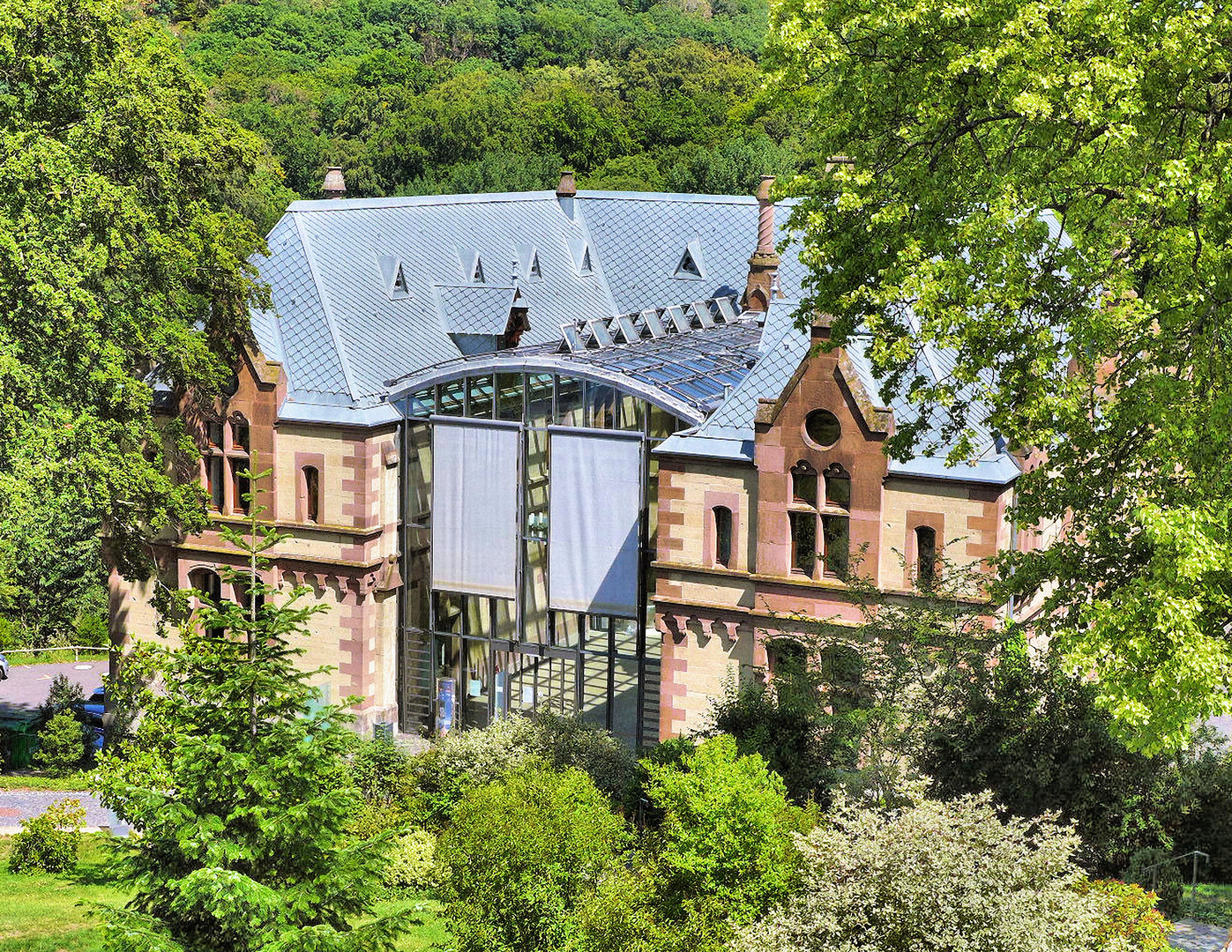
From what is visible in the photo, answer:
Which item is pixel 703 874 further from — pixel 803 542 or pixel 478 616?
pixel 478 616

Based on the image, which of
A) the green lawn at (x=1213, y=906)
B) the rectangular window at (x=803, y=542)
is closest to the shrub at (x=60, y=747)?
the rectangular window at (x=803, y=542)

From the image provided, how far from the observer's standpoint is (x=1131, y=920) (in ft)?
78.4

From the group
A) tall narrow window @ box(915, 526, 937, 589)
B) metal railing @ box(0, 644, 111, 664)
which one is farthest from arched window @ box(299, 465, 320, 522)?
metal railing @ box(0, 644, 111, 664)

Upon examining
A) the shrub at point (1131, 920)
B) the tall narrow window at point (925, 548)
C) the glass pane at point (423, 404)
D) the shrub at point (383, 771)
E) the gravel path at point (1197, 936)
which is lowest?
the gravel path at point (1197, 936)

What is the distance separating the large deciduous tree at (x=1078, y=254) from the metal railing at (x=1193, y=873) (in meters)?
6.13

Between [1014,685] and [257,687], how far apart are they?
46.5 feet

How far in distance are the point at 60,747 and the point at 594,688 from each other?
14.5 meters

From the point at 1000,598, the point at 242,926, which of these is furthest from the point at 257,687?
the point at 1000,598

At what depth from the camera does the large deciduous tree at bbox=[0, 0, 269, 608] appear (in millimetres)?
36594

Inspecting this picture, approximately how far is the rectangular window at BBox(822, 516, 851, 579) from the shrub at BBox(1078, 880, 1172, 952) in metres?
13.6

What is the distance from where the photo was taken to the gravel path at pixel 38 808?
1527 inches

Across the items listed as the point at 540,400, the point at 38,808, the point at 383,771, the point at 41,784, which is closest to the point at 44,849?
the point at 38,808

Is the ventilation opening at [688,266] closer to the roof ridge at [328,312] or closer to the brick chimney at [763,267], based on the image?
the brick chimney at [763,267]

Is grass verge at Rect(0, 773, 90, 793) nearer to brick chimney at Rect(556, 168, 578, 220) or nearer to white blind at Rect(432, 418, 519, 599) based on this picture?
white blind at Rect(432, 418, 519, 599)
